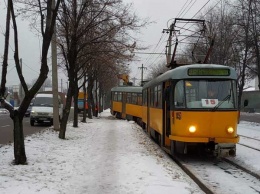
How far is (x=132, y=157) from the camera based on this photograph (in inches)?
457

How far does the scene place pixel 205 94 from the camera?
11836 mm

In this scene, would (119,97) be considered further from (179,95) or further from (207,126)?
(207,126)

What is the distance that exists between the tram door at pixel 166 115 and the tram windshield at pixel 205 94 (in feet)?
2.10

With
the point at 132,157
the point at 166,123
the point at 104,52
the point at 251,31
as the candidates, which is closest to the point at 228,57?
the point at 251,31

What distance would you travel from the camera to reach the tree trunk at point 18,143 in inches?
379

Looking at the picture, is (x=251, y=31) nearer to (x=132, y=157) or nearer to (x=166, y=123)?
(x=166, y=123)

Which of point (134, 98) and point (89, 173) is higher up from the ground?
point (134, 98)

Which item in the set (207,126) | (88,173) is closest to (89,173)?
(88,173)

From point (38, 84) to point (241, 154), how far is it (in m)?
7.22

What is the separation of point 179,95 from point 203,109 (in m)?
0.83

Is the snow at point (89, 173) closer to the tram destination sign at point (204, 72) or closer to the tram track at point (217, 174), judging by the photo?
the tram track at point (217, 174)

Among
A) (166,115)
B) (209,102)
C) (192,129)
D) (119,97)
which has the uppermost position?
(119,97)

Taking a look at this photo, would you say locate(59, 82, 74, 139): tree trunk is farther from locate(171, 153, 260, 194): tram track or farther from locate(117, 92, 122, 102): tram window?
locate(117, 92, 122, 102): tram window

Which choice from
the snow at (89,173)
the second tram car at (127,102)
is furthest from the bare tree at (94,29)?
the second tram car at (127,102)
